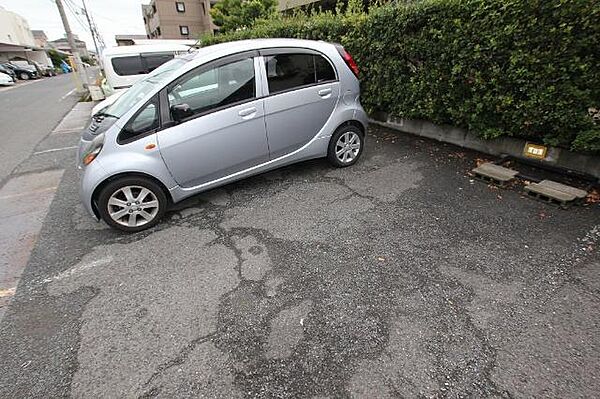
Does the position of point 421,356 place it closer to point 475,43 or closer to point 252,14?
point 475,43

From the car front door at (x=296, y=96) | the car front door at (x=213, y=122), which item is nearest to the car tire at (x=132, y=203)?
the car front door at (x=213, y=122)

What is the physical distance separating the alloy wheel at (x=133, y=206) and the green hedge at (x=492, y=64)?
4.26m

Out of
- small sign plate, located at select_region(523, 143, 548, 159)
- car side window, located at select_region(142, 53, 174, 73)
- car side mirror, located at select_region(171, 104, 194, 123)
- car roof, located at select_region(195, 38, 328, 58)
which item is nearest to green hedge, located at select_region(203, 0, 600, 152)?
small sign plate, located at select_region(523, 143, 548, 159)

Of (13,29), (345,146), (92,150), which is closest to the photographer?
(92,150)

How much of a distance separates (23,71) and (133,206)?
40.1 meters

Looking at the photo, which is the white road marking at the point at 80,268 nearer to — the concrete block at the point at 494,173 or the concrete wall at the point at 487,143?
the concrete block at the point at 494,173

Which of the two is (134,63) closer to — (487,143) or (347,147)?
(347,147)

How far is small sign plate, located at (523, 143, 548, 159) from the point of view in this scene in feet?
12.7

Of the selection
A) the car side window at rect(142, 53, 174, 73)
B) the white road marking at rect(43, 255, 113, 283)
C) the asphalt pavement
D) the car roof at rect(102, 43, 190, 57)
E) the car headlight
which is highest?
the car roof at rect(102, 43, 190, 57)

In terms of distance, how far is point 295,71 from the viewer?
379cm

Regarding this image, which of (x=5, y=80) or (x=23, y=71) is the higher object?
(x=23, y=71)

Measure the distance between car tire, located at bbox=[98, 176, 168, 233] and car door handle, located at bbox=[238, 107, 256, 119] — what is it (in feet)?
3.97

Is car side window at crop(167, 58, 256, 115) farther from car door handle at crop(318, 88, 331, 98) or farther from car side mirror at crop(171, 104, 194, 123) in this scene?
car door handle at crop(318, 88, 331, 98)

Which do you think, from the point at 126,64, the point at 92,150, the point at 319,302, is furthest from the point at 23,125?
the point at 319,302
